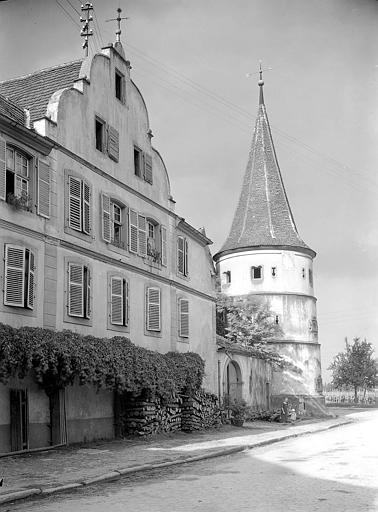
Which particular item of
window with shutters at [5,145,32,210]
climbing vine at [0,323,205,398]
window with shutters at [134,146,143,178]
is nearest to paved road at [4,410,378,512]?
climbing vine at [0,323,205,398]

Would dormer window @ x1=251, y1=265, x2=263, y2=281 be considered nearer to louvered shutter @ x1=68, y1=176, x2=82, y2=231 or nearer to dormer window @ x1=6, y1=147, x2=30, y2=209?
louvered shutter @ x1=68, y1=176, x2=82, y2=231

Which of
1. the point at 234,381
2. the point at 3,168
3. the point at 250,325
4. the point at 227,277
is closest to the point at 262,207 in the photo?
the point at 227,277

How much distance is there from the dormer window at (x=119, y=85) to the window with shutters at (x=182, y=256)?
223 inches

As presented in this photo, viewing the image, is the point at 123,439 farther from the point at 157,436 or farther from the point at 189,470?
the point at 189,470

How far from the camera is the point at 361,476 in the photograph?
11.8 meters

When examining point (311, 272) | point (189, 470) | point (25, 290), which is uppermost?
point (311, 272)

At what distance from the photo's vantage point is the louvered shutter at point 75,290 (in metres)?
17.9

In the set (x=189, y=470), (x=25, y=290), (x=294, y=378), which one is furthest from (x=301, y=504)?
(x=294, y=378)

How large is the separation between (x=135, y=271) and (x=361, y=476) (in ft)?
36.8

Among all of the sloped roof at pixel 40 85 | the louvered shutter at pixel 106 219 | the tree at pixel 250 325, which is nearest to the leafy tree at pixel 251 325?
the tree at pixel 250 325

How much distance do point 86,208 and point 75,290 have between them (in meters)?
2.42

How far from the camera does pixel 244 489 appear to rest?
414 inches

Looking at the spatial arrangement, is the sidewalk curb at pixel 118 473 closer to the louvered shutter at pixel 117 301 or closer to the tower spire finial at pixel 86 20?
the louvered shutter at pixel 117 301

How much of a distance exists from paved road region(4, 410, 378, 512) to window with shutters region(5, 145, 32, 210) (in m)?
7.09
